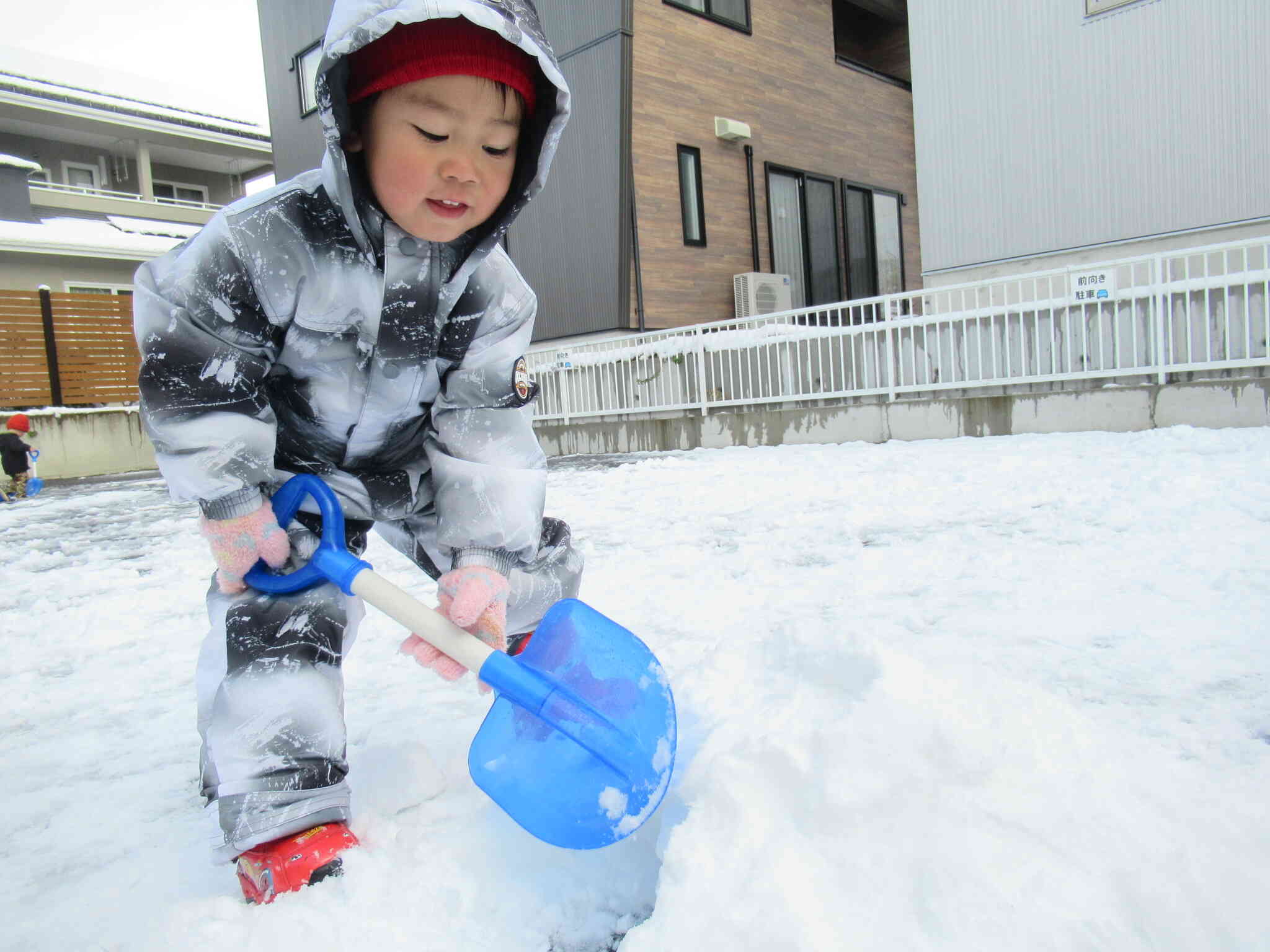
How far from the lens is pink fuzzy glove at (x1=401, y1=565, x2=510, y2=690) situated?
1.29 meters

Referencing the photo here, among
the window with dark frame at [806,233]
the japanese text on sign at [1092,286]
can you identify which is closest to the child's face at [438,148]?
the japanese text on sign at [1092,286]

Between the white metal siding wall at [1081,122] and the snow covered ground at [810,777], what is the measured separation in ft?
23.8

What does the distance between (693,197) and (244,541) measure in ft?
34.7

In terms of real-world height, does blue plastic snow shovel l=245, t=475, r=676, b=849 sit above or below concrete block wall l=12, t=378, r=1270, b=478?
below

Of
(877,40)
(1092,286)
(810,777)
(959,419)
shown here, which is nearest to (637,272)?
(959,419)

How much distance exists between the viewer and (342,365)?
4.62ft

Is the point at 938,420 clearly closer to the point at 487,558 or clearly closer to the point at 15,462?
the point at 487,558

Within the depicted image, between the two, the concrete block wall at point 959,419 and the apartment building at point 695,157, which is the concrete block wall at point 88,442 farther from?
the concrete block wall at point 959,419

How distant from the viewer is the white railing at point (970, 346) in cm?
532

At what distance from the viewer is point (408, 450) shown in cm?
162

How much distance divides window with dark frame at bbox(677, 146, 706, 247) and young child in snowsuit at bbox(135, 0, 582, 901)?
9.91m

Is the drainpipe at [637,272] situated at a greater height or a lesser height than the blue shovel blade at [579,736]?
greater

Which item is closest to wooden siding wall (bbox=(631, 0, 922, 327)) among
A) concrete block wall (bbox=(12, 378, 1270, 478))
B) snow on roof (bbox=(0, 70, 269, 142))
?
concrete block wall (bbox=(12, 378, 1270, 478))

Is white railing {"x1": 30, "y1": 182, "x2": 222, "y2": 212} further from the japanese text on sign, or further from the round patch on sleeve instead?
the round patch on sleeve
